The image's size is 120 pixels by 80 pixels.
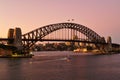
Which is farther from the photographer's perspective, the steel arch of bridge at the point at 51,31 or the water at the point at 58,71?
the steel arch of bridge at the point at 51,31

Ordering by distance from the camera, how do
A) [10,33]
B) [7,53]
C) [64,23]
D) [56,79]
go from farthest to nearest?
[64,23], [10,33], [7,53], [56,79]

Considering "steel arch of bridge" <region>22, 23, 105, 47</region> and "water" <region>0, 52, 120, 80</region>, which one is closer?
Answer: "water" <region>0, 52, 120, 80</region>

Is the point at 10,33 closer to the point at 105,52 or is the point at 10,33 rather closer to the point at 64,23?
the point at 64,23

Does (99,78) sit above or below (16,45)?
below

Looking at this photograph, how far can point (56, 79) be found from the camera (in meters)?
48.6

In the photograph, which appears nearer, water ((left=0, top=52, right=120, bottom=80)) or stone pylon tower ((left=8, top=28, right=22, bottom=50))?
water ((left=0, top=52, right=120, bottom=80))

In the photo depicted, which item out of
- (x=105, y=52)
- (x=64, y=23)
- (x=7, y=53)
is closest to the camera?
(x=7, y=53)

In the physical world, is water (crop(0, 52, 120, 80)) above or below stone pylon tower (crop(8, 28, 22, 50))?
below

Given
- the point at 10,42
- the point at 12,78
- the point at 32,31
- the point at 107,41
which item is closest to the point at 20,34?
the point at 10,42

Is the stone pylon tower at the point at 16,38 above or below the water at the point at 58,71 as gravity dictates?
above

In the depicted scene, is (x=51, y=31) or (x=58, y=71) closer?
(x=58, y=71)

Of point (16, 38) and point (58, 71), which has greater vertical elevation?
point (16, 38)

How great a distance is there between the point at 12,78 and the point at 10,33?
77.0 metres

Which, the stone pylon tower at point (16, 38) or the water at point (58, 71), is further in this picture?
the stone pylon tower at point (16, 38)
